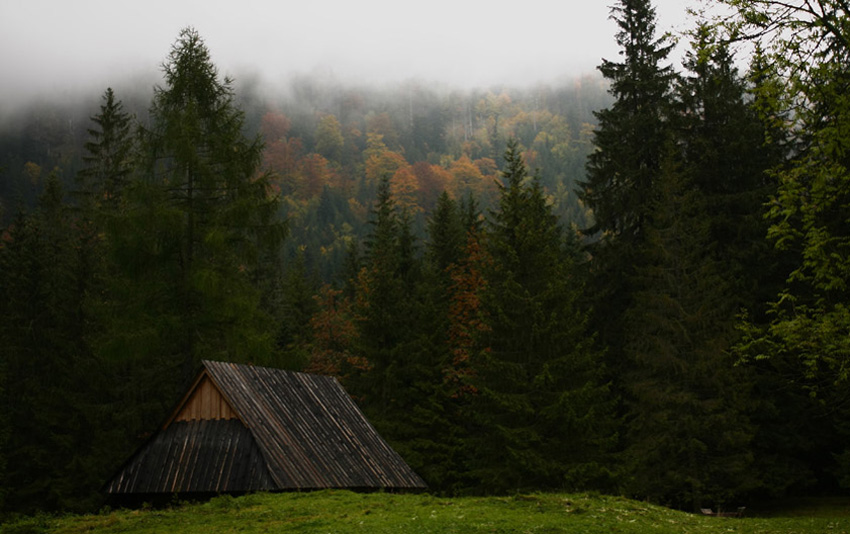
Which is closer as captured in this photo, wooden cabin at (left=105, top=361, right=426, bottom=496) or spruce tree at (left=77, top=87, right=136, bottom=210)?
wooden cabin at (left=105, top=361, right=426, bottom=496)

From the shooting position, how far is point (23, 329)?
38406 millimetres

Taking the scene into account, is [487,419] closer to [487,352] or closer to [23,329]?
[487,352]

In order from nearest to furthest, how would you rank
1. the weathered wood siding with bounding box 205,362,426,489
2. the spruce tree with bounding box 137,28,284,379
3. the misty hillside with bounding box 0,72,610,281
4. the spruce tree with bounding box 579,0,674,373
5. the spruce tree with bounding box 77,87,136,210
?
the weathered wood siding with bounding box 205,362,426,489 → the spruce tree with bounding box 137,28,284,379 → the spruce tree with bounding box 579,0,674,373 → the spruce tree with bounding box 77,87,136,210 → the misty hillside with bounding box 0,72,610,281

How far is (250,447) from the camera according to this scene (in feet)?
70.4

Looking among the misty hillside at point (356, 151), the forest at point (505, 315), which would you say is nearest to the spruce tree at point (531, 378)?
the forest at point (505, 315)

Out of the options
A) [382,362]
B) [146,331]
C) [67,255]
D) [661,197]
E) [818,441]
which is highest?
[661,197]

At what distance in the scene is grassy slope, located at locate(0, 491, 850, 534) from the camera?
14695 mm

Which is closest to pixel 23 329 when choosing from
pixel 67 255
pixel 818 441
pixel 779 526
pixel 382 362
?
pixel 67 255

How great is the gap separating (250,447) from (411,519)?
755 cm

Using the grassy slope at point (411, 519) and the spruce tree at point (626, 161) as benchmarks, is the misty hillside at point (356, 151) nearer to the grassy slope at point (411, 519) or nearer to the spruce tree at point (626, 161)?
the spruce tree at point (626, 161)

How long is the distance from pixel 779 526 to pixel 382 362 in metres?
25.2

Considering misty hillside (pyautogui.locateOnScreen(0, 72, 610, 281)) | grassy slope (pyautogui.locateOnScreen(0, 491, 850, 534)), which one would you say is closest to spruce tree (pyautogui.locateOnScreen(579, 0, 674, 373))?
grassy slope (pyautogui.locateOnScreen(0, 491, 850, 534))

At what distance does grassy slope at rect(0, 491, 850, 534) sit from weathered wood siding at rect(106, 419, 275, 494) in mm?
1613

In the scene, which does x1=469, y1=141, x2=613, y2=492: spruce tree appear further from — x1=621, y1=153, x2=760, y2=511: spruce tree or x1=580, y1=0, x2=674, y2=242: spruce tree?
x1=580, y1=0, x2=674, y2=242: spruce tree
